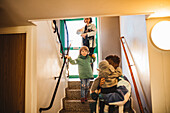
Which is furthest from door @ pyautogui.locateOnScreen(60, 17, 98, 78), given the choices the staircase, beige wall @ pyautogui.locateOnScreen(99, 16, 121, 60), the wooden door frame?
the wooden door frame

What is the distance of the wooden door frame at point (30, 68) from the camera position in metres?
1.75

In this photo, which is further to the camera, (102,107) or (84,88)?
(84,88)

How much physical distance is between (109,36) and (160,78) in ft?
8.79

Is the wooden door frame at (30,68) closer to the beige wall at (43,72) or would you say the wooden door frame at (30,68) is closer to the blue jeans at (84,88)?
the beige wall at (43,72)

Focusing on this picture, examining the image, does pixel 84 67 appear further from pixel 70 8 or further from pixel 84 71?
pixel 70 8

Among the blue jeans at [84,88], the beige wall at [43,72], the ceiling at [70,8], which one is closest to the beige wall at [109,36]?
the blue jeans at [84,88]

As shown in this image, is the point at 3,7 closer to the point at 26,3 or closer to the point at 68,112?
the point at 26,3

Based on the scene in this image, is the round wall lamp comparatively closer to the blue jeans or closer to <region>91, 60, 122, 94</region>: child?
<region>91, 60, 122, 94</region>: child

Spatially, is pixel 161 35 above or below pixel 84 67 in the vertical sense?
above

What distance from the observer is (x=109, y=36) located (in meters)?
4.07

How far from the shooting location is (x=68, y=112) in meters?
2.62

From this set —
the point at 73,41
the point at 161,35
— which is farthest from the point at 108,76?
the point at 73,41

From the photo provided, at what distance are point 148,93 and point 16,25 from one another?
7.27 ft

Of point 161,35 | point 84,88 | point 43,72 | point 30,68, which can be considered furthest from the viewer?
point 84,88
